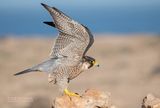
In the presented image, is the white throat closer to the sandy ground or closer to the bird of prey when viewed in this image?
the bird of prey

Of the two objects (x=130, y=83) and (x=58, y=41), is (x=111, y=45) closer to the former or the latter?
(x=130, y=83)

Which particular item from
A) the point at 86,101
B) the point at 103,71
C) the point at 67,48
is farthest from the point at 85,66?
the point at 103,71

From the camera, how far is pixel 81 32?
1150cm

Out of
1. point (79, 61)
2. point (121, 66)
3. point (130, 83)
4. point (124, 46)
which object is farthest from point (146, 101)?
point (124, 46)

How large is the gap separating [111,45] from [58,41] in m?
22.2

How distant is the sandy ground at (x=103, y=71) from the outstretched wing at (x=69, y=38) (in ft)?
11.3

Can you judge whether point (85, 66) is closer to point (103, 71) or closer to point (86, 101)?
point (86, 101)

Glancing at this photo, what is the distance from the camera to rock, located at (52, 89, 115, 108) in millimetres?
10523

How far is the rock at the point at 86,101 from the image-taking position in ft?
34.5

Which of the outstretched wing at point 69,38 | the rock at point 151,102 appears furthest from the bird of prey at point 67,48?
the rock at point 151,102

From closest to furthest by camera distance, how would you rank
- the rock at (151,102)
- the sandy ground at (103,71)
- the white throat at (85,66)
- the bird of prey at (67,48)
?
the rock at (151,102)
the bird of prey at (67,48)
the white throat at (85,66)
the sandy ground at (103,71)

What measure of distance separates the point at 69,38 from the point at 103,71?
1595 centimetres

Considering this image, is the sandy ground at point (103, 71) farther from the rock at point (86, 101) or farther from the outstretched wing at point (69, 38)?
the rock at point (86, 101)

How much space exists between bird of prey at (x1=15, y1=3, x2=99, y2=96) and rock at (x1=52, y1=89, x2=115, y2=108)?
2.73 feet
